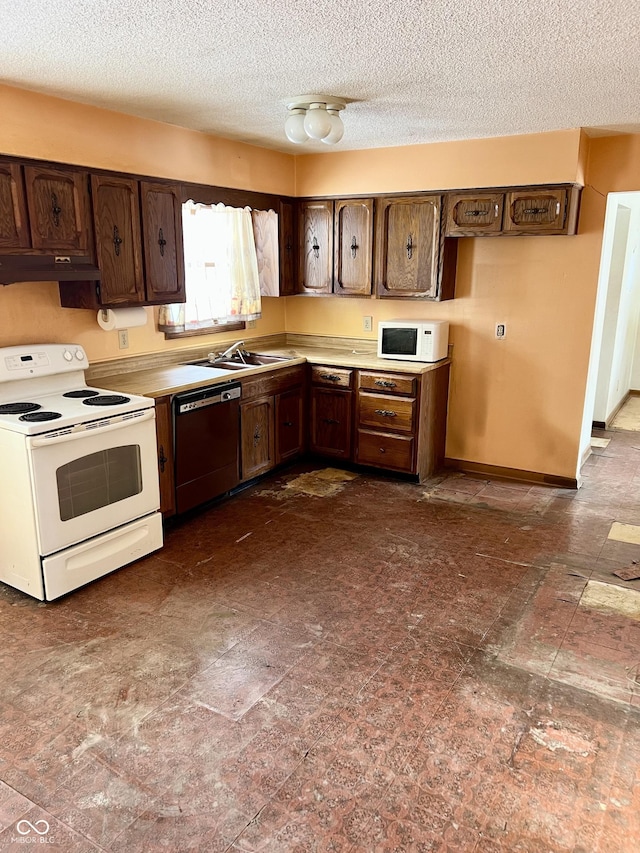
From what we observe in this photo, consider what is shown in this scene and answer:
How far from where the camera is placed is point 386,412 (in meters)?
4.69

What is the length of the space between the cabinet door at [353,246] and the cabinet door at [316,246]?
7cm

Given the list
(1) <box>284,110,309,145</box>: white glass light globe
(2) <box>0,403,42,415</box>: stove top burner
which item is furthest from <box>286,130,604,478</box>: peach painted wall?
(2) <box>0,403,42,415</box>: stove top burner

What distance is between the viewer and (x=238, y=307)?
4.98 m

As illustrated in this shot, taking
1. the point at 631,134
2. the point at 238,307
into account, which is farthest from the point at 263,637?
the point at 631,134

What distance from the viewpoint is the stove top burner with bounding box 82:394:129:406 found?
334cm

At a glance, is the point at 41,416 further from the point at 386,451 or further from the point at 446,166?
the point at 446,166

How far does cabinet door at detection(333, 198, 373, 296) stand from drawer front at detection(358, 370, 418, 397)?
72cm

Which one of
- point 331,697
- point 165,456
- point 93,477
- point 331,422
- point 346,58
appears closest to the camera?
point 331,697

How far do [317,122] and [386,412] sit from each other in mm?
2104

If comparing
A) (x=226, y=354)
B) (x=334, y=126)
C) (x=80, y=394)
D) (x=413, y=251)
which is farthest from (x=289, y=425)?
(x=334, y=126)

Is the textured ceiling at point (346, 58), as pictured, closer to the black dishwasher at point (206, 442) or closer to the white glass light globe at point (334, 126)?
the white glass light globe at point (334, 126)

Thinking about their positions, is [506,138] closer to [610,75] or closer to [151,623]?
[610,75]

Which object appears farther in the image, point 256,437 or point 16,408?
point 256,437

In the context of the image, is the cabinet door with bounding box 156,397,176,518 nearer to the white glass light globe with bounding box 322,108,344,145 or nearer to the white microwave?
the white glass light globe with bounding box 322,108,344,145
